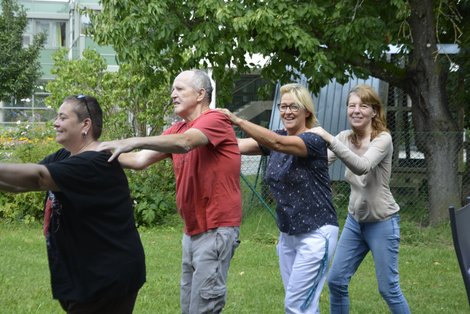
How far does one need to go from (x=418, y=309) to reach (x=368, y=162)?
2679mm

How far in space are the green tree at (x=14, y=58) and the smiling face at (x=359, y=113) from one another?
29.9m

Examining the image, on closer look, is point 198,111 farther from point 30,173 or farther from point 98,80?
point 98,80

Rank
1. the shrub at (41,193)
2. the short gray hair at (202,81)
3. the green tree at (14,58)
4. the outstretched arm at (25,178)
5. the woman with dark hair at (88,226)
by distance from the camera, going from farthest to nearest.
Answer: the green tree at (14,58)
the shrub at (41,193)
the short gray hair at (202,81)
the woman with dark hair at (88,226)
the outstretched arm at (25,178)

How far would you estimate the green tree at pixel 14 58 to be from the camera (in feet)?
111

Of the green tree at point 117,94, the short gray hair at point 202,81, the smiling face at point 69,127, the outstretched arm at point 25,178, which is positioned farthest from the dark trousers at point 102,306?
the green tree at point 117,94

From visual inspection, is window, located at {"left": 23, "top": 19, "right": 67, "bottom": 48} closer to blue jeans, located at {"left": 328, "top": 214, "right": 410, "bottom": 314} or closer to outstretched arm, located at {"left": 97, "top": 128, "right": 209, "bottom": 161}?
blue jeans, located at {"left": 328, "top": 214, "right": 410, "bottom": 314}

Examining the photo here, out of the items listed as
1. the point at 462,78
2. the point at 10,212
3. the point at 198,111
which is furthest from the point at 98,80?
the point at 198,111

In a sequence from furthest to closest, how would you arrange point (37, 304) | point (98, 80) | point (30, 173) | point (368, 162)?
point (98, 80), point (37, 304), point (368, 162), point (30, 173)

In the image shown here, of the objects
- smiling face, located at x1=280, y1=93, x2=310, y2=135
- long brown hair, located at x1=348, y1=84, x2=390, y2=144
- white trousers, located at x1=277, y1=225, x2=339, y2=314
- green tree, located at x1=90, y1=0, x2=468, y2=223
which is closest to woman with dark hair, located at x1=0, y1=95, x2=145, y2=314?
white trousers, located at x1=277, y1=225, x2=339, y2=314

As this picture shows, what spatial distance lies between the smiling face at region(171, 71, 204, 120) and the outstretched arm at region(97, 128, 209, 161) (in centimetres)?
37

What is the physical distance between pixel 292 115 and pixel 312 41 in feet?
19.5

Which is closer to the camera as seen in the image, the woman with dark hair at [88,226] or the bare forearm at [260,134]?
the woman with dark hair at [88,226]

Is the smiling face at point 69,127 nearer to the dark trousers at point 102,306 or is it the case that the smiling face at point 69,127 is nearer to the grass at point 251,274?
the dark trousers at point 102,306

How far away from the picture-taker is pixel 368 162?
5062mm
